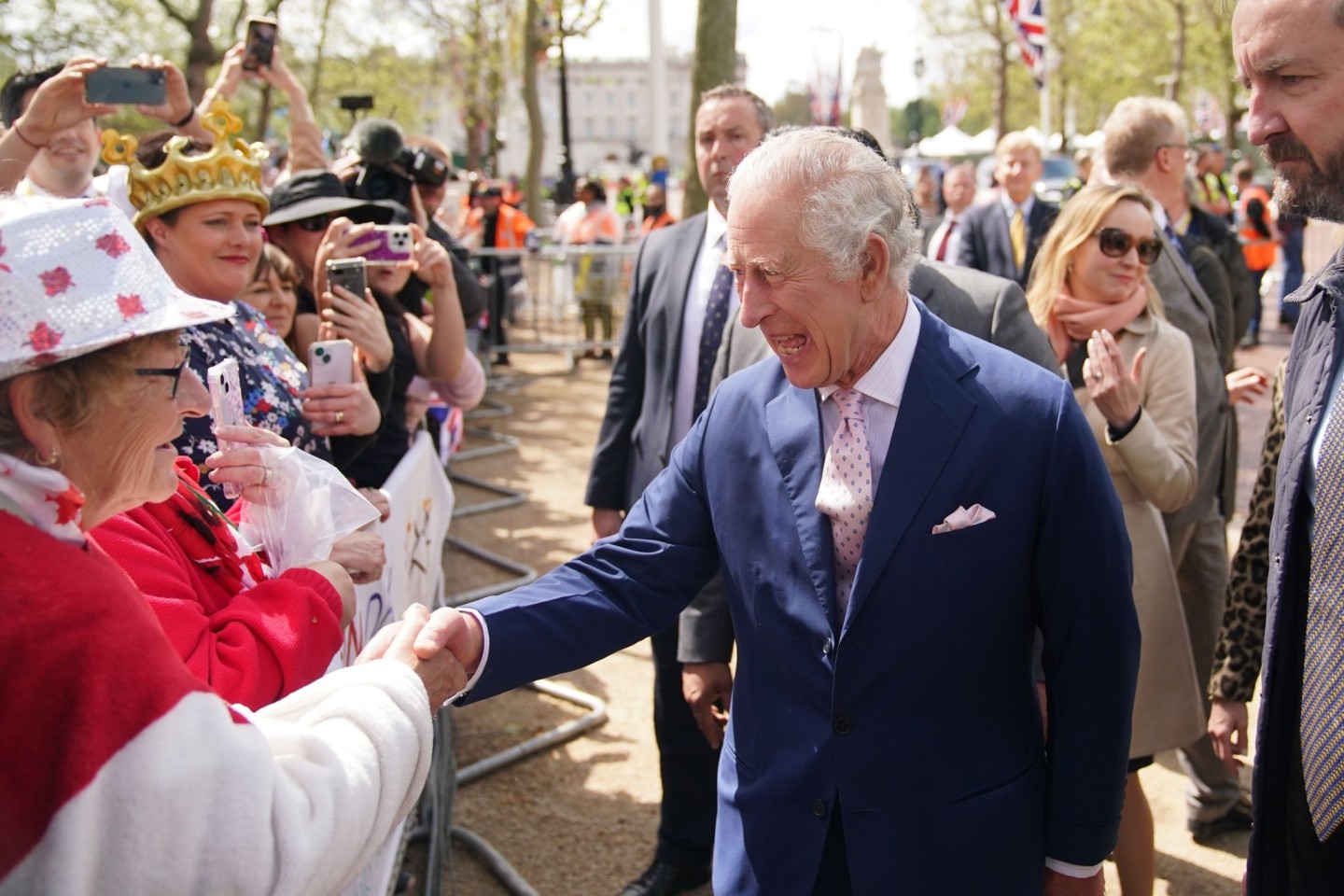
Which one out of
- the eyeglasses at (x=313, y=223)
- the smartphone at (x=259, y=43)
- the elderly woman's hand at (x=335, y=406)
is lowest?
the elderly woman's hand at (x=335, y=406)

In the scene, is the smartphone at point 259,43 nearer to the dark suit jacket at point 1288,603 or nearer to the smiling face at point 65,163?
A: the smiling face at point 65,163

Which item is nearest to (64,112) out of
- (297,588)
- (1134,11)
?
(297,588)

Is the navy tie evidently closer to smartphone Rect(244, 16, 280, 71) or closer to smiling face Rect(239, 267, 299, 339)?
smiling face Rect(239, 267, 299, 339)

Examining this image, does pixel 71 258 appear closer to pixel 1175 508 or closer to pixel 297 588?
pixel 297 588

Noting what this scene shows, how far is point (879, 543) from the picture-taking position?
6.90 feet

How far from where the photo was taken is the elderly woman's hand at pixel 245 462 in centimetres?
239

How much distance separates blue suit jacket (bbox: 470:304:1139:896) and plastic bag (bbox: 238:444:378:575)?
1.36 ft

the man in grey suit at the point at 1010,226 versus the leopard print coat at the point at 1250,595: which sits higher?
the man in grey suit at the point at 1010,226

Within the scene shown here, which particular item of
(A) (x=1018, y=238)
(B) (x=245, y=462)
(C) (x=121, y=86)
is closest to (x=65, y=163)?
(C) (x=121, y=86)

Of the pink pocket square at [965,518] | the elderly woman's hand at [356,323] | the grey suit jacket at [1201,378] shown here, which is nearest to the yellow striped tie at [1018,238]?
the grey suit jacket at [1201,378]

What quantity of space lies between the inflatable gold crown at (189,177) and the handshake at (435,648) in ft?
5.35

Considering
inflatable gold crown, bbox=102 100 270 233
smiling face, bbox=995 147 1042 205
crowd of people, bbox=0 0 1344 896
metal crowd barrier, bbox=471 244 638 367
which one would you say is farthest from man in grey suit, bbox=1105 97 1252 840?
metal crowd barrier, bbox=471 244 638 367

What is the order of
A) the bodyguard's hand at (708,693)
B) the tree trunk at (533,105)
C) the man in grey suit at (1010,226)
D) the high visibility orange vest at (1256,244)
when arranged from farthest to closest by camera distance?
the tree trunk at (533,105)
the high visibility orange vest at (1256,244)
the man in grey suit at (1010,226)
the bodyguard's hand at (708,693)

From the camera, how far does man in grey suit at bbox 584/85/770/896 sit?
386cm
